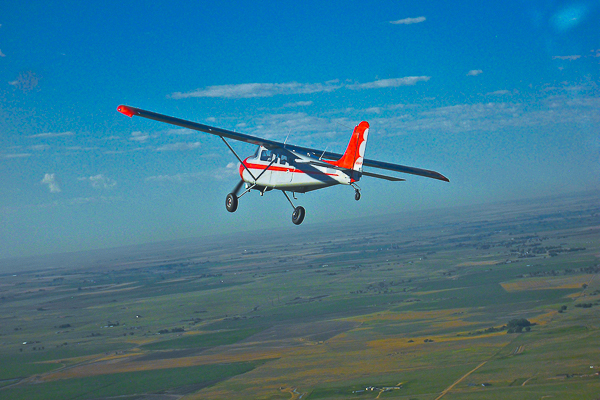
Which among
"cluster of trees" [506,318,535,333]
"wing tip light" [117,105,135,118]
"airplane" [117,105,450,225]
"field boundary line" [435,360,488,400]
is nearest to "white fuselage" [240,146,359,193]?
"airplane" [117,105,450,225]

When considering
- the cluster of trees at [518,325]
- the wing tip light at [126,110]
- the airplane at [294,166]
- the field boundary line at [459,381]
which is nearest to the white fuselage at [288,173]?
the airplane at [294,166]

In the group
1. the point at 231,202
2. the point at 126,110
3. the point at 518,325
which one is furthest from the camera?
the point at 518,325

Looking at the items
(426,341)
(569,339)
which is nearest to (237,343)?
(426,341)

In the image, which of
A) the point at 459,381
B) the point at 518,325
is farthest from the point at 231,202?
the point at 518,325

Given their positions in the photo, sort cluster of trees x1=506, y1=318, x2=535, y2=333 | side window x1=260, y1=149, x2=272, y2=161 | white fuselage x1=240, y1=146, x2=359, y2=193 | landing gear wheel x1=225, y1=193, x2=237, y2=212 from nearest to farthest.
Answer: white fuselage x1=240, y1=146, x2=359, y2=193, side window x1=260, y1=149, x2=272, y2=161, landing gear wheel x1=225, y1=193, x2=237, y2=212, cluster of trees x1=506, y1=318, x2=535, y2=333

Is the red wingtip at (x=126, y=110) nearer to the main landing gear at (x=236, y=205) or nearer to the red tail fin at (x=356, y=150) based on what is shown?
the main landing gear at (x=236, y=205)

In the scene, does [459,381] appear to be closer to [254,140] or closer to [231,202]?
[231,202]

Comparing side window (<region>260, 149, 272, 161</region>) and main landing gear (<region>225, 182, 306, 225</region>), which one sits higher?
side window (<region>260, 149, 272, 161</region>)

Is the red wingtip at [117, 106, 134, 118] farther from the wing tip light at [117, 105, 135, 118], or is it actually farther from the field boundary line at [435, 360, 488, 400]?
the field boundary line at [435, 360, 488, 400]
